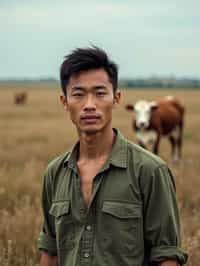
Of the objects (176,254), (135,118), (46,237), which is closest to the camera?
(176,254)

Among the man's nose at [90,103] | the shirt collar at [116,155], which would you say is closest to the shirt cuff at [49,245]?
the shirt collar at [116,155]

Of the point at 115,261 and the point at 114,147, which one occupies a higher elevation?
the point at 114,147

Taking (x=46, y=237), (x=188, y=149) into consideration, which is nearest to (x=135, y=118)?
(x=188, y=149)

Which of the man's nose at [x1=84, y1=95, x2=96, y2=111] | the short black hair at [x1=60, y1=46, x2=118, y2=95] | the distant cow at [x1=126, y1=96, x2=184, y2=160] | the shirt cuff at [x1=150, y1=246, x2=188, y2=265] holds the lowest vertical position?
the distant cow at [x1=126, y1=96, x2=184, y2=160]

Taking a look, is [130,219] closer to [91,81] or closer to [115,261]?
[115,261]

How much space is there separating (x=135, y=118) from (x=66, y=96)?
36.3ft

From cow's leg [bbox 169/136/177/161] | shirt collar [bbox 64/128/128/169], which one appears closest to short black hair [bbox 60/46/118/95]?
shirt collar [bbox 64/128/128/169]

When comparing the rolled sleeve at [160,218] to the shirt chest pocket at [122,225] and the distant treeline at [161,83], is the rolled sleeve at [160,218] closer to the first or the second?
the shirt chest pocket at [122,225]

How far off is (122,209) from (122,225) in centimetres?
7

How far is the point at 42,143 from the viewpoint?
1582cm

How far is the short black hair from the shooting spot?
2.62m

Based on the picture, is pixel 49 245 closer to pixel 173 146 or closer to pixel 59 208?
pixel 59 208

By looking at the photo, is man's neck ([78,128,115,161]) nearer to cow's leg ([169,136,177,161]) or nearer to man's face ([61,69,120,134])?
man's face ([61,69,120,134])

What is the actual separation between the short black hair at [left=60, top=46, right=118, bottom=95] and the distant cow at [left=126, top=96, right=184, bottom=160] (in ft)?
34.4
